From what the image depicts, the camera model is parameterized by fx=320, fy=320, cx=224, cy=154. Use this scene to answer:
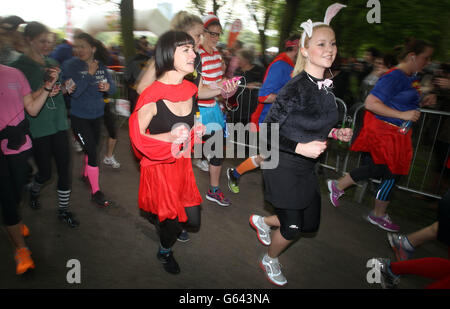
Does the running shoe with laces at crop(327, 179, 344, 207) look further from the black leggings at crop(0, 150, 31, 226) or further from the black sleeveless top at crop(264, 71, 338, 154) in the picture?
the black leggings at crop(0, 150, 31, 226)

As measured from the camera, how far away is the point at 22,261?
2840 millimetres

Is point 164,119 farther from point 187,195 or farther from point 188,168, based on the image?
point 187,195

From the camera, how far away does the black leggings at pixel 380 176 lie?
3803 millimetres

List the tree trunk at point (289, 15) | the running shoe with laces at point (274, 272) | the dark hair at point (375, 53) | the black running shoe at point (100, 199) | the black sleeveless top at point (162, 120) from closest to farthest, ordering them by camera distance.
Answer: the black sleeveless top at point (162, 120) < the running shoe with laces at point (274, 272) < the black running shoe at point (100, 199) < the dark hair at point (375, 53) < the tree trunk at point (289, 15)

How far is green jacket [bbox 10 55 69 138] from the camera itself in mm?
2958

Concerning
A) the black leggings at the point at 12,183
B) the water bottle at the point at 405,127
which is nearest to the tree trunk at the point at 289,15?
the water bottle at the point at 405,127

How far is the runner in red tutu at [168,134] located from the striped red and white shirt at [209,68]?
111 centimetres

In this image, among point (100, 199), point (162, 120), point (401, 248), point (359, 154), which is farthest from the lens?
point (359, 154)

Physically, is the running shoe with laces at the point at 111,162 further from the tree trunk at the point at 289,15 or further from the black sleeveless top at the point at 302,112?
the tree trunk at the point at 289,15

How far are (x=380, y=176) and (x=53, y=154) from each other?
379cm

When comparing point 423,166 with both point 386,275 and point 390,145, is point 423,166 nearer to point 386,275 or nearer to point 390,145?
point 390,145

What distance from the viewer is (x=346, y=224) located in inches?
162

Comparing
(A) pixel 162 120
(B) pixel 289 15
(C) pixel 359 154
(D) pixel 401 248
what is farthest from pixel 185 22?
(B) pixel 289 15
